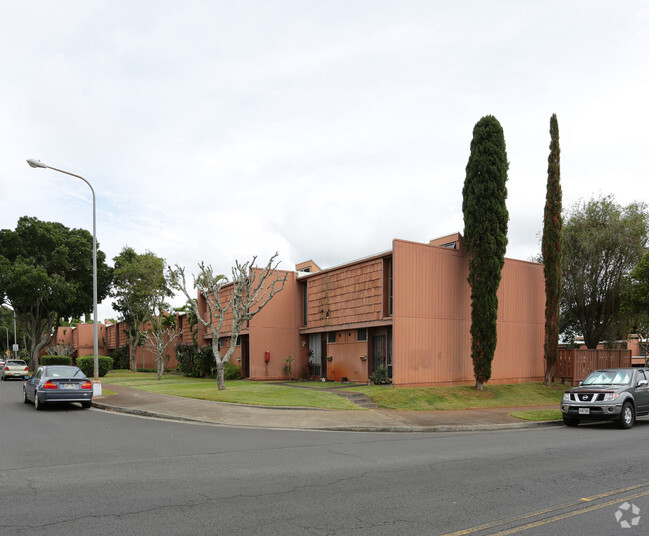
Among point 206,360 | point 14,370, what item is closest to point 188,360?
point 206,360

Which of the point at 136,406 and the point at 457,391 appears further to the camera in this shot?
the point at 457,391

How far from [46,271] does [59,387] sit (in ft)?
89.6

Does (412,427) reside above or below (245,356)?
below

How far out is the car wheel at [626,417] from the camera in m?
14.4

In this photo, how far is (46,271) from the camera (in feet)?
137

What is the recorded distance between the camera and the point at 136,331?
44.8m

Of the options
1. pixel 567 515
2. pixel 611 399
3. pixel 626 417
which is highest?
pixel 567 515

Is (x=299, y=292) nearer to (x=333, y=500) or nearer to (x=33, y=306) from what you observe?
(x=333, y=500)

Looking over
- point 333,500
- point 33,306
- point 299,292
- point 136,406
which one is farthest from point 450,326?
point 33,306

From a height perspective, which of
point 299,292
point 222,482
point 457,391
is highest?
point 299,292

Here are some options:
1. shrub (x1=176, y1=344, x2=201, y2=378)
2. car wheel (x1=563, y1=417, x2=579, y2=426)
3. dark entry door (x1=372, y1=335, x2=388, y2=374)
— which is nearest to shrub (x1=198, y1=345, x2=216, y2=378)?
shrub (x1=176, y1=344, x2=201, y2=378)

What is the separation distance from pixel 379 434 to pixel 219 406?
6.00 metres

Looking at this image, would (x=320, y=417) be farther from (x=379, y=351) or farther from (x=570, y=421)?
(x=379, y=351)

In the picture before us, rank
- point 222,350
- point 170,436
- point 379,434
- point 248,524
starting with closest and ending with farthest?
point 248,524, point 170,436, point 379,434, point 222,350
